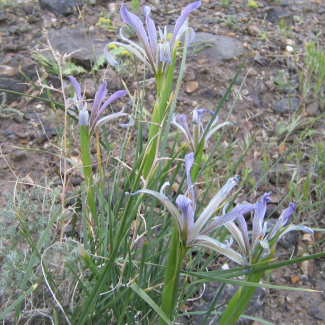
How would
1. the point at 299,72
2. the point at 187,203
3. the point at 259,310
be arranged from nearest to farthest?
the point at 187,203, the point at 259,310, the point at 299,72

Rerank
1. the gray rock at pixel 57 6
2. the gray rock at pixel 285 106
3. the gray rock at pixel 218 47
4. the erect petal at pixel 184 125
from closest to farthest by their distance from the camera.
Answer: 1. the erect petal at pixel 184 125
2. the gray rock at pixel 285 106
3. the gray rock at pixel 218 47
4. the gray rock at pixel 57 6

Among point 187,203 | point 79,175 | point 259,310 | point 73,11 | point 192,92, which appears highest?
point 187,203

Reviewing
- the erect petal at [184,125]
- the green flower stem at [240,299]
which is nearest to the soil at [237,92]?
the erect petal at [184,125]

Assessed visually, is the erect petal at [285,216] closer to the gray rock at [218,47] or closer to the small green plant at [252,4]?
the gray rock at [218,47]

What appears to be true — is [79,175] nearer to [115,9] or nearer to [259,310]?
[259,310]

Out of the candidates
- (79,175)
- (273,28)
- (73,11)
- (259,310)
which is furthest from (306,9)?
(259,310)

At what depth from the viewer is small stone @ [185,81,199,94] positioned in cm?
277

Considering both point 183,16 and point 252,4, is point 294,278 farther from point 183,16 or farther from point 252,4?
point 252,4

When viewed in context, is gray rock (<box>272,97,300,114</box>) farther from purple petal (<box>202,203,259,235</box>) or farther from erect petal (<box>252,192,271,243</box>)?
purple petal (<box>202,203,259,235</box>)

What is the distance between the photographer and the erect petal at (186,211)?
0.91m

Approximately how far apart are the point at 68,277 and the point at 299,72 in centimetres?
211

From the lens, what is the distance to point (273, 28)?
134 inches

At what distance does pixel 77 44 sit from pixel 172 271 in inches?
86.9

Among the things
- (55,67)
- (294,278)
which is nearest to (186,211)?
(294,278)
